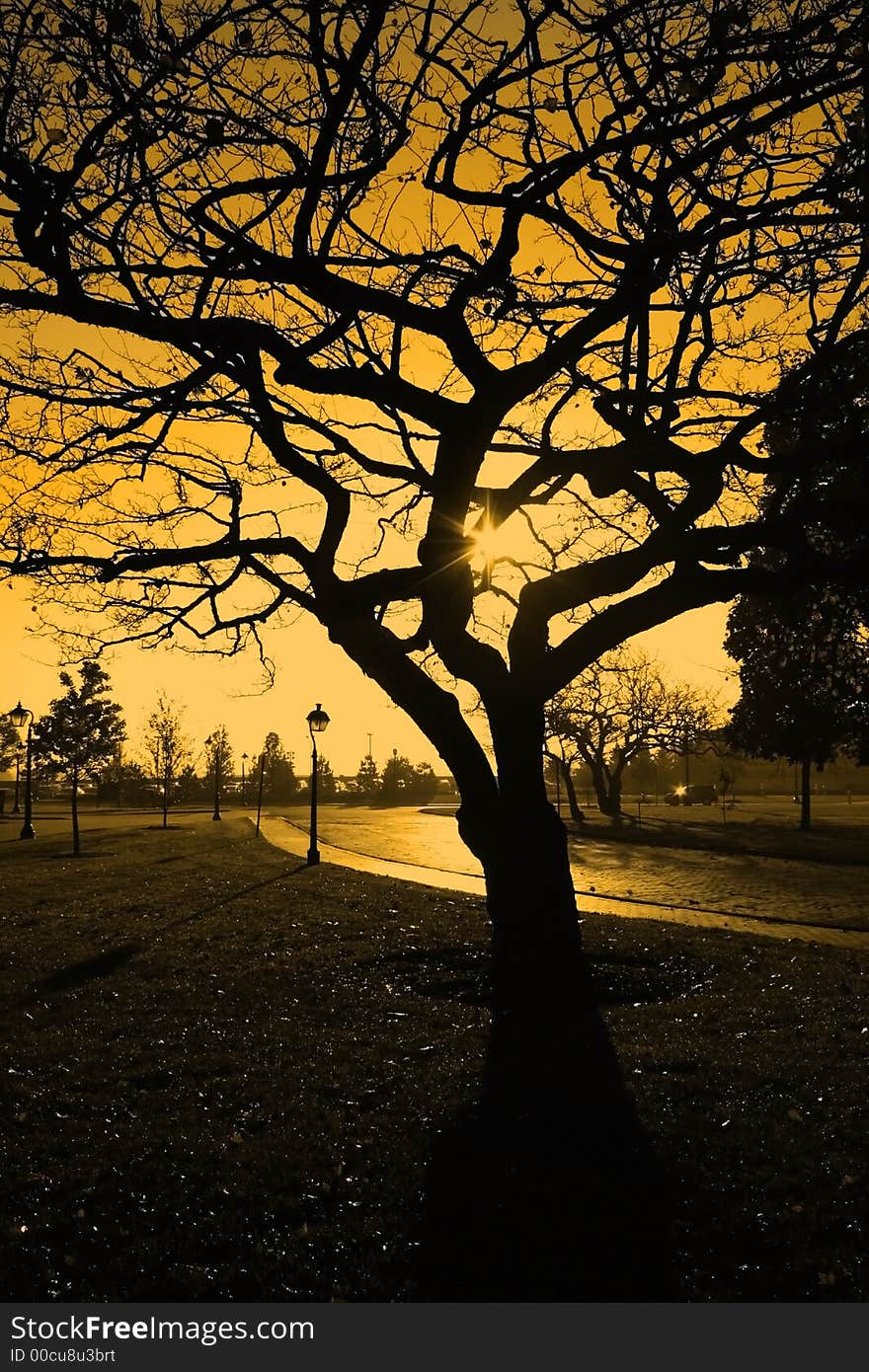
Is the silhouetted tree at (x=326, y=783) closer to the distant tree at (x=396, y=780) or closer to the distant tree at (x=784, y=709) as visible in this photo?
the distant tree at (x=396, y=780)

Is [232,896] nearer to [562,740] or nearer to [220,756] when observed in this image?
[562,740]

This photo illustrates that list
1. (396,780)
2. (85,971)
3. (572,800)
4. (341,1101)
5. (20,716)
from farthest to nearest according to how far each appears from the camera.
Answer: (396,780) < (572,800) < (20,716) < (85,971) < (341,1101)

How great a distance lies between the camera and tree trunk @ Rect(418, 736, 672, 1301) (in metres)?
3.74

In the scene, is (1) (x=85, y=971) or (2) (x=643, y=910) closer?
(1) (x=85, y=971)

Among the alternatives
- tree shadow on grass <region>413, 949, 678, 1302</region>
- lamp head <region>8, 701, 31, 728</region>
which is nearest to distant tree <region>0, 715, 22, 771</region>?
lamp head <region>8, 701, 31, 728</region>

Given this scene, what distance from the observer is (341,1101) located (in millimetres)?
5812

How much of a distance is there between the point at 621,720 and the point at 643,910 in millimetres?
33733

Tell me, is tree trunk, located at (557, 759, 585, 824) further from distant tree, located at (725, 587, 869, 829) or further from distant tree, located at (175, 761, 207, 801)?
distant tree, located at (175, 761, 207, 801)

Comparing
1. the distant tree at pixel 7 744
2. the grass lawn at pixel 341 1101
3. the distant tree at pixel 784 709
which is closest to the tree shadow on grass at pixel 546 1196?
the grass lawn at pixel 341 1101

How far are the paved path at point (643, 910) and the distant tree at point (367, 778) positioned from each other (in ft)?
191

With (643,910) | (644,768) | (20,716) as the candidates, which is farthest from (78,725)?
(644,768)

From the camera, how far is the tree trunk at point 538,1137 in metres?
3.74
